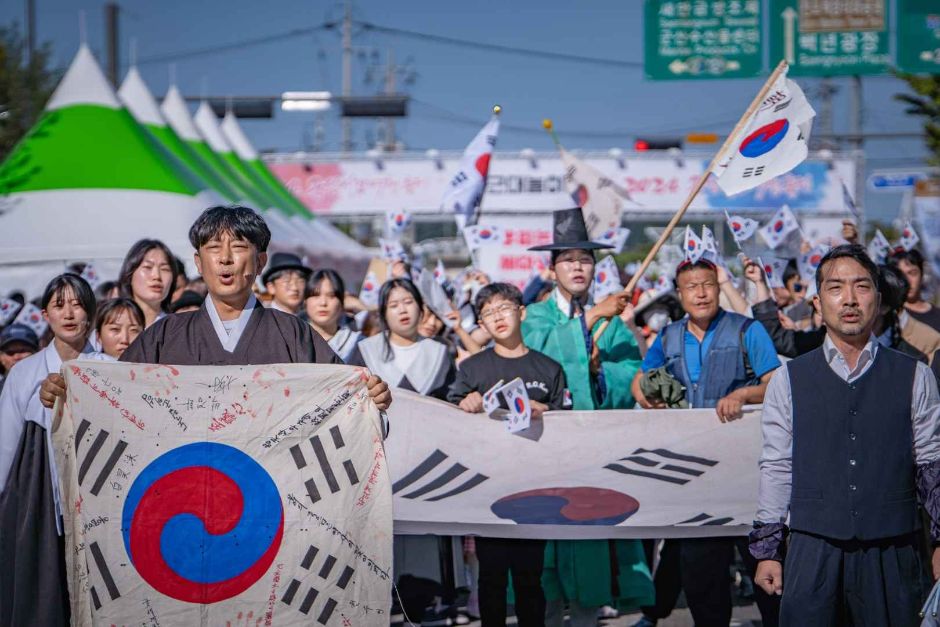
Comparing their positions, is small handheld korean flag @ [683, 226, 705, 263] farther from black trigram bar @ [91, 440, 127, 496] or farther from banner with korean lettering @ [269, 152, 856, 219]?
banner with korean lettering @ [269, 152, 856, 219]

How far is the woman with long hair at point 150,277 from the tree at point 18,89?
1271cm

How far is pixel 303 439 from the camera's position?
3.60 meters

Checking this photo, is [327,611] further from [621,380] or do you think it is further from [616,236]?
[616,236]

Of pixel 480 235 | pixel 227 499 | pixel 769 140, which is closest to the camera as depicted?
pixel 227 499

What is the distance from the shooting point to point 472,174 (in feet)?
29.1

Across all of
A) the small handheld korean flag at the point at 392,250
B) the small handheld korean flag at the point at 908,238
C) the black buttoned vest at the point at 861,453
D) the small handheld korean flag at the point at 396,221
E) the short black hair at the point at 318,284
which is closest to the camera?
the black buttoned vest at the point at 861,453

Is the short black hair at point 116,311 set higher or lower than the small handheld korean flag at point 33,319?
higher

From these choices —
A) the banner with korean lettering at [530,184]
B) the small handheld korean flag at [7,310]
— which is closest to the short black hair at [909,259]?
the small handheld korean flag at [7,310]

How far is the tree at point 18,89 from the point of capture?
58.6 feet

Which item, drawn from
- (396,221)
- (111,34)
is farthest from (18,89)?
(396,221)

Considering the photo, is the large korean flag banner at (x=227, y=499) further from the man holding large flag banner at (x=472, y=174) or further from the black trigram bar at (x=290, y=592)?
the man holding large flag banner at (x=472, y=174)

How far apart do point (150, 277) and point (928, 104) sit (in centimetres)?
2014

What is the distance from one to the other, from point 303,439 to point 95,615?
85cm

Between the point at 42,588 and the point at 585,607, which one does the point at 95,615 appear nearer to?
the point at 42,588
